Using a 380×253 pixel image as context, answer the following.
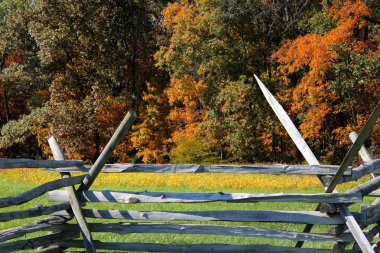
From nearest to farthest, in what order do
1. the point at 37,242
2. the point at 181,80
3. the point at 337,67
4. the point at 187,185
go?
the point at 37,242, the point at 187,185, the point at 337,67, the point at 181,80

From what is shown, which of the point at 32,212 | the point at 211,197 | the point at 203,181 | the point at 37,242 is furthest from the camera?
the point at 203,181

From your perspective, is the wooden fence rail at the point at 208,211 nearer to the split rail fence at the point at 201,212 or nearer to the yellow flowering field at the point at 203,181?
the split rail fence at the point at 201,212

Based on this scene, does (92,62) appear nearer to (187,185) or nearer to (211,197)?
(187,185)

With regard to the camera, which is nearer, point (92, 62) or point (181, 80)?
point (181, 80)

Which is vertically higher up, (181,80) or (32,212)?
(32,212)

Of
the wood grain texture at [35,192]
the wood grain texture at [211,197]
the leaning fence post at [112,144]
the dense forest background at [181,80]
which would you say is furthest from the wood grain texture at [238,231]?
the dense forest background at [181,80]

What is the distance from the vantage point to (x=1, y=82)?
33625 mm

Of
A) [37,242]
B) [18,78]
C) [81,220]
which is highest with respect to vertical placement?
[81,220]

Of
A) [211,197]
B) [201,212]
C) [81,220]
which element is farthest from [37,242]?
[211,197]

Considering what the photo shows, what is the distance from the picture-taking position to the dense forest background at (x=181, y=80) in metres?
26.3

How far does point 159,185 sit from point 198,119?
44.6 ft

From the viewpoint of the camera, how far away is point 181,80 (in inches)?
1129

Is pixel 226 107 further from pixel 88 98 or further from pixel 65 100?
pixel 65 100

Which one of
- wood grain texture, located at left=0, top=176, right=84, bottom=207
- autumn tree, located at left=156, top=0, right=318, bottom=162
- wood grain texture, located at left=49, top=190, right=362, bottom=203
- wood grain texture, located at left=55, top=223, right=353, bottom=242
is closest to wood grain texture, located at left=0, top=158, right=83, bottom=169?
wood grain texture, located at left=0, top=176, right=84, bottom=207
